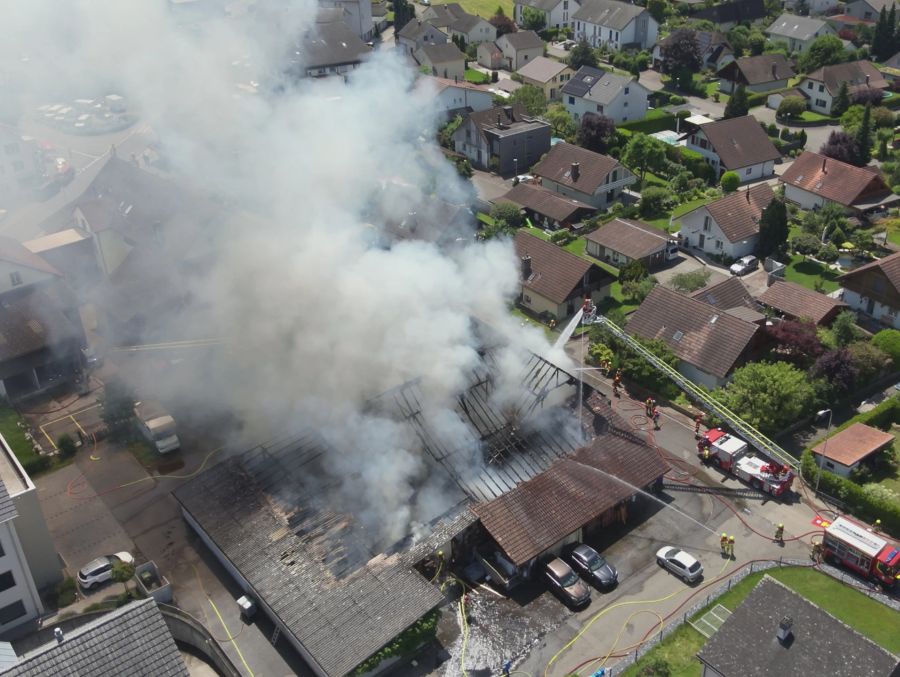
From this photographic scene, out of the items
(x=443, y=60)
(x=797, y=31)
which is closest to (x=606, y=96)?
(x=443, y=60)

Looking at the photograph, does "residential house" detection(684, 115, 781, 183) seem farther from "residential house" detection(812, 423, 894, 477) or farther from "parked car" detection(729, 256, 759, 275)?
"residential house" detection(812, 423, 894, 477)

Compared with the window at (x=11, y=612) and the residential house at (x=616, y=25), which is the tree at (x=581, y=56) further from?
the window at (x=11, y=612)

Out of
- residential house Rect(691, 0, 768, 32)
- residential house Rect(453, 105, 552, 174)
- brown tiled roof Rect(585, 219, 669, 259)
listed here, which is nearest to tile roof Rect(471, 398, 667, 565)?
brown tiled roof Rect(585, 219, 669, 259)

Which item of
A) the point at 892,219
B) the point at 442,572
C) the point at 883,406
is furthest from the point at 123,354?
the point at 892,219

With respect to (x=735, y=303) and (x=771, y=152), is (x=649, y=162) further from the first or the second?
(x=735, y=303)

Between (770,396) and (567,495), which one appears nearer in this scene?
(567,495)

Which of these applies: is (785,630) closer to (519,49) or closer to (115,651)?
(115,651)

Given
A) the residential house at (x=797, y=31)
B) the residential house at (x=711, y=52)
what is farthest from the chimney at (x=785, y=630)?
the residential house at (x=797, y=31)
